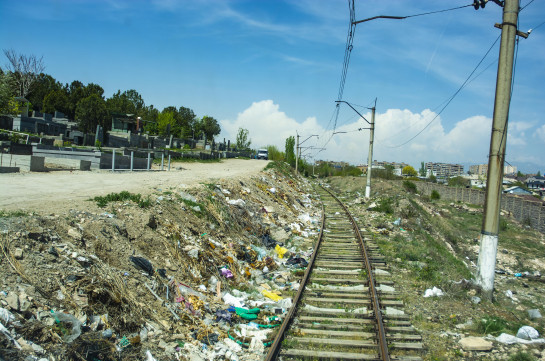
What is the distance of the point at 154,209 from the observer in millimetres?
9539

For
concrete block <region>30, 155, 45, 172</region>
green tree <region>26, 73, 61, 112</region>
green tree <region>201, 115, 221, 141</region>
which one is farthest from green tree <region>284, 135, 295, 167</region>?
concrete block <region>30, 155, 45, 172</region>

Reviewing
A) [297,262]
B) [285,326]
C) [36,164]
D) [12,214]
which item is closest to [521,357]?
[285,326]

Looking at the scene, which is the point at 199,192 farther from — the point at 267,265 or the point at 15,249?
the point at 15,249

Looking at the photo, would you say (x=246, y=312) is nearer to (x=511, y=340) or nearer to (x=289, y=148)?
(x=511, y=340)

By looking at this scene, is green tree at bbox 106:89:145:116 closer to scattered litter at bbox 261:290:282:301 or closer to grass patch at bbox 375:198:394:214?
grass patch at bbox 375:198:394:214

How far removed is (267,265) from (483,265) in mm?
4870

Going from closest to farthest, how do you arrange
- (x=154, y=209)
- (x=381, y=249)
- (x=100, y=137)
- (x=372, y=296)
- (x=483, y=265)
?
(x=372, y=296)
(x=483, y=265)
(x=154, y=209)
(x=381, y=249)
(x=100, y=137)

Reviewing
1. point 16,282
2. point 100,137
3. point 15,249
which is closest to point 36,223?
point 15,249

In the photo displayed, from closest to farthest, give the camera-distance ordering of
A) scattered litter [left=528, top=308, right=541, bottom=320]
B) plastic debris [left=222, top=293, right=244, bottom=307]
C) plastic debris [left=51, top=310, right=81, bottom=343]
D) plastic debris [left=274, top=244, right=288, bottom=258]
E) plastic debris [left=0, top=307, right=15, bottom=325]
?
plastic debris [left=0, top=307, right=15, bottom=325] < plastic debris [left=51, top=310, right=81, bottom=343] < plastic debris [left=222, top=293, right=244, bottom=307] < scattered litter [left=528, top=308, right=541, bottom=320] < plastic debris [left=274, top=244, right=288, bottom=258]

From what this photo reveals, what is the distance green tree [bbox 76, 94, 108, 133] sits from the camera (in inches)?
1847

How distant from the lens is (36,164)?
1622 centimetres

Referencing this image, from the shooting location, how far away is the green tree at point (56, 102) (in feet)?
201

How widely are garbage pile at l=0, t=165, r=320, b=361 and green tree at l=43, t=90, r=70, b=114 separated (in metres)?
60.5

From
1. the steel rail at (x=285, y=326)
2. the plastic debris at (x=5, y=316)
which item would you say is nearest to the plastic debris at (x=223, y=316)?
the steel rail at (x=285, y=326)
